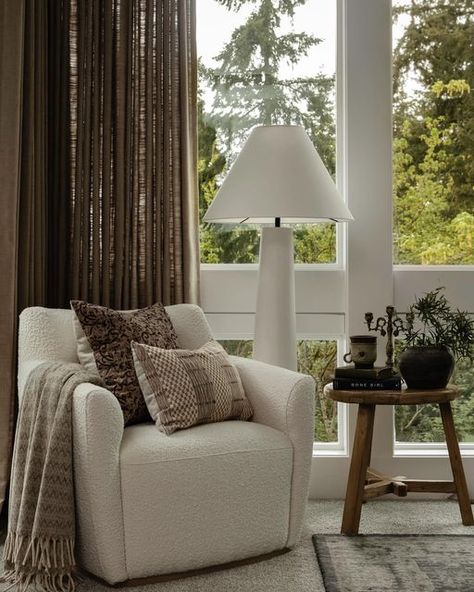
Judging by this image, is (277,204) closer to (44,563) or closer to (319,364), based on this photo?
(319,364)

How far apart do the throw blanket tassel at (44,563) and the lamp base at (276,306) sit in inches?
41.4

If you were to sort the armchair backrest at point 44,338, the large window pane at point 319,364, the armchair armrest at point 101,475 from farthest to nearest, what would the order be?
the large window pane at point 319,364
the armchair backrest at point 44,338
the armchair armrest at point 101,475

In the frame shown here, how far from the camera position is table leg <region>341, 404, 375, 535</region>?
121 inches

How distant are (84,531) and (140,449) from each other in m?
0.30

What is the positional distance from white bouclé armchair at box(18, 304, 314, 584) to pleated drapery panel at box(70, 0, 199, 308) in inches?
31.0

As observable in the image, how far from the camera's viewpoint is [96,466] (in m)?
2.50

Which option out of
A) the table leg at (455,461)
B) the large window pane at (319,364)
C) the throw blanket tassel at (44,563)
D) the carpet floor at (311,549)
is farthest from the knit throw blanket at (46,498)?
the table leg at (455,461)

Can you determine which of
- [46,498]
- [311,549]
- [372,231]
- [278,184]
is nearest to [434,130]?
[372,231]

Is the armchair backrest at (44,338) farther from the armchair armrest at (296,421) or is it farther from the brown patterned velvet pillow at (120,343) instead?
the armchair armrest at (296,421)

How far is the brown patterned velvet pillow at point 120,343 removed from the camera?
9.31 feet

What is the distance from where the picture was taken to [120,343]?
115 inches

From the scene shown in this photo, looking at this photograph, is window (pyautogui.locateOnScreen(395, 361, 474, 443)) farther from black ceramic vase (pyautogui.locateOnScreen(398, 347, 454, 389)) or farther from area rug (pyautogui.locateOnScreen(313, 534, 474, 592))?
area rug (pyautogui.locateOnScreen(313, 534, 474, 592))

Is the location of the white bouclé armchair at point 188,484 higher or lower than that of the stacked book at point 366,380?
lower

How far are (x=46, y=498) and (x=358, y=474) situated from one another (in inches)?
44.2
